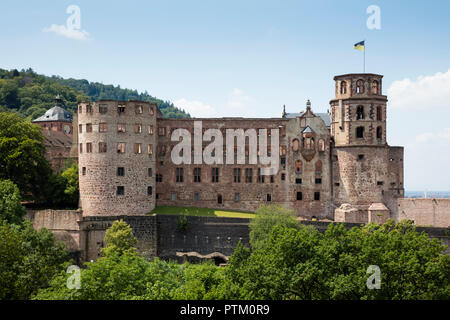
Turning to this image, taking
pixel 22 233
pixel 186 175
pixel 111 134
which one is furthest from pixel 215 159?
pixel 22 233

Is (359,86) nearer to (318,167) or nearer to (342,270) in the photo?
(318,167)

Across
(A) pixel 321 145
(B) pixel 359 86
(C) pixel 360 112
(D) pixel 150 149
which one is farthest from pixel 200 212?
(B) pixel 359 86

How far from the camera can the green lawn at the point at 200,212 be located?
6888 cm

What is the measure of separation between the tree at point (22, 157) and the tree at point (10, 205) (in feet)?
20.3

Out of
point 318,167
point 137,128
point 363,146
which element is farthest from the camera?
point 318,167

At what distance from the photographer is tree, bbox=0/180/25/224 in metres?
54.5

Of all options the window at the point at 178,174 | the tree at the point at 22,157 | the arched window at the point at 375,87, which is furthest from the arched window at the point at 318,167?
the tree at the point at 22,157

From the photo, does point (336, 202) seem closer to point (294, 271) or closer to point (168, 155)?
point (168, 155)

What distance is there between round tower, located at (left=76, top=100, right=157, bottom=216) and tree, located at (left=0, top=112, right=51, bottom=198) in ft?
18.0

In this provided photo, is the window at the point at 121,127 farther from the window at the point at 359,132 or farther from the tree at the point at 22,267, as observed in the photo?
the window at the point at 359,132

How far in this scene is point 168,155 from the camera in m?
74.8

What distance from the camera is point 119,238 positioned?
57.8m

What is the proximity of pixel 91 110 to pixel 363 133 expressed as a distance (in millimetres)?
36448

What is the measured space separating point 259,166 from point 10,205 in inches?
1350
